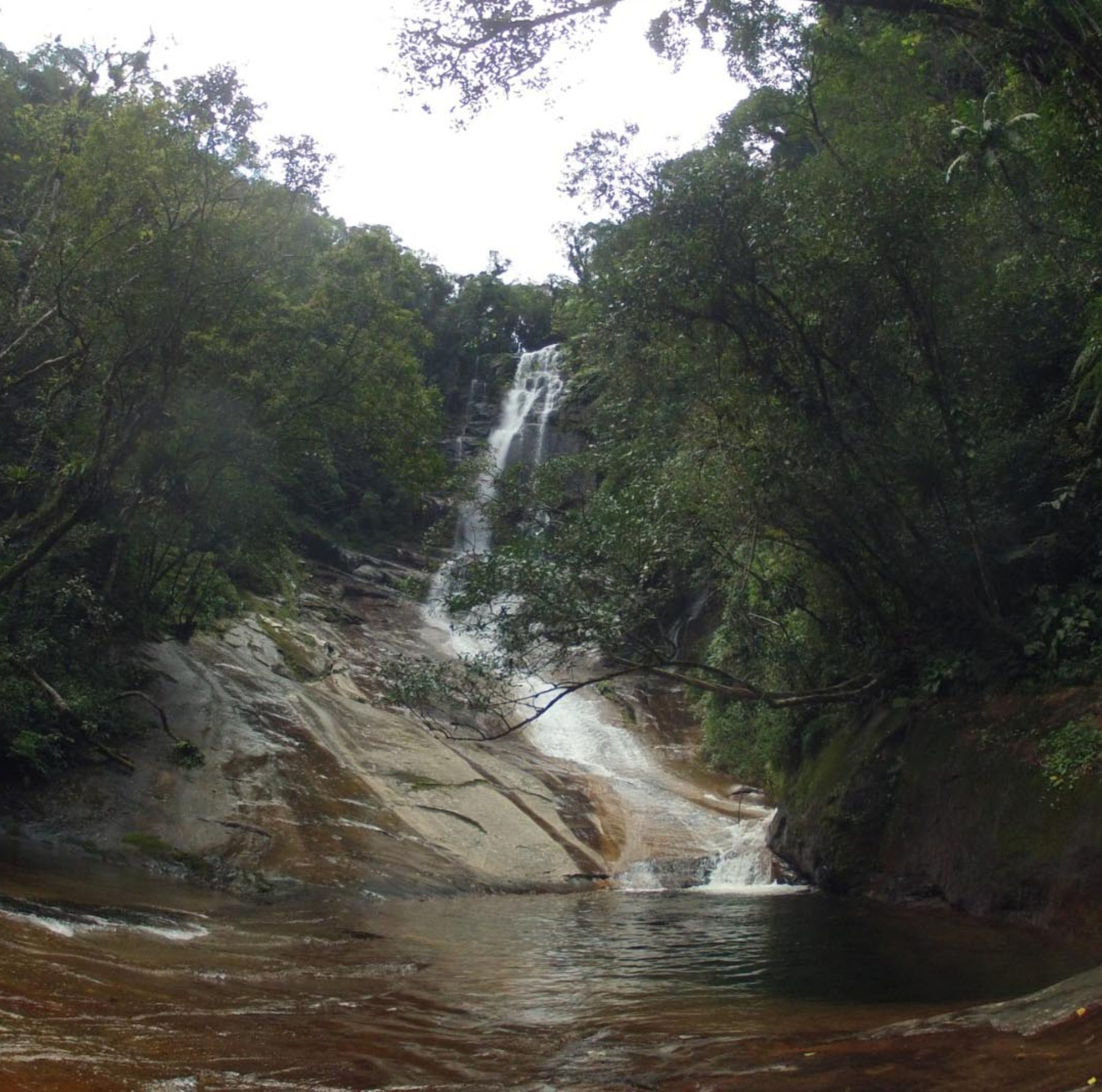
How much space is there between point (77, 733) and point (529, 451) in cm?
2806

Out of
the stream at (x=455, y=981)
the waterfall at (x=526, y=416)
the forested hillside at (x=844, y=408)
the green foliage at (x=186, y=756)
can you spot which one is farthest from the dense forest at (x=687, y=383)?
the waterfall at (x=526, y=416)

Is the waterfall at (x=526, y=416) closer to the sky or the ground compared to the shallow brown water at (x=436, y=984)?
closer to the sky

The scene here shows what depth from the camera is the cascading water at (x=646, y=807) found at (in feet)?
53.4

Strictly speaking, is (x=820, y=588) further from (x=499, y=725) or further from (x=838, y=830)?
(x=499, y=725)

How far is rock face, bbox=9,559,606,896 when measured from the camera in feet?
46.8

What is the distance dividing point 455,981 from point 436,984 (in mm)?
274

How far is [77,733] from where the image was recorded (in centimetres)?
1584

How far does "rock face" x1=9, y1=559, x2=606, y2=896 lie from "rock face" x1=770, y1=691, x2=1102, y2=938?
4045mm

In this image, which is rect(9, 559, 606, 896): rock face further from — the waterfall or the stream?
the waterfall

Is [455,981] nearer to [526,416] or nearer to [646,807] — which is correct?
[646,807]

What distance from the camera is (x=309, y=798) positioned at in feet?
52.5

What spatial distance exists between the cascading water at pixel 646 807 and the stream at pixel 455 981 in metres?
0.72

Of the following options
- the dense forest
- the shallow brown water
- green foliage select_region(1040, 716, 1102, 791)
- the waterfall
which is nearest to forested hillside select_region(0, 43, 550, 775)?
the dense forest

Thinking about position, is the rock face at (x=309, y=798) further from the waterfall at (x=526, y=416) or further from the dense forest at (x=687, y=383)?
the waterfall at (x=526, y=416)
